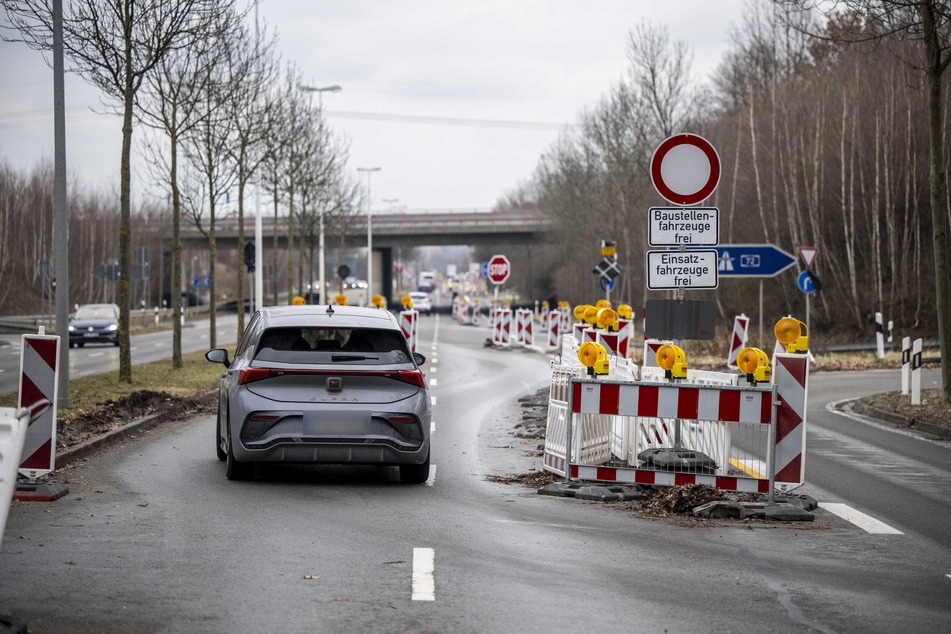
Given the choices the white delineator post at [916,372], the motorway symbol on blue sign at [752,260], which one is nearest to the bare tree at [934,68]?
the white delineator post at [916,372]

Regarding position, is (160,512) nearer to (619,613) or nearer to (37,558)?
(37,558)

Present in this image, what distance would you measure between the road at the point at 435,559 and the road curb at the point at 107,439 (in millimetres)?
238

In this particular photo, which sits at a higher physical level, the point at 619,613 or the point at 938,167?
the point at 938,167

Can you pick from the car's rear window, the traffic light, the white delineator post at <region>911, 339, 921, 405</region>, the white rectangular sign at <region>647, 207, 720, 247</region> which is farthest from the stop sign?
the white rectangular sign at <region>647, 207, 720, 247</region>

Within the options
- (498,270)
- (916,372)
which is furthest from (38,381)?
(498,270)

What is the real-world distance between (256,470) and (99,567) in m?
4.69

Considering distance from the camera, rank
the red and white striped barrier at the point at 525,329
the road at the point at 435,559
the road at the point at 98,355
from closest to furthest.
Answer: the road at the point at 435,559, the road at the point at 98,355, the red and white striped barrier at the point at 525,329

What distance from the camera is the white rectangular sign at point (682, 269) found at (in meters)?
10.8

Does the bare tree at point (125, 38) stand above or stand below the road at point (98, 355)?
above

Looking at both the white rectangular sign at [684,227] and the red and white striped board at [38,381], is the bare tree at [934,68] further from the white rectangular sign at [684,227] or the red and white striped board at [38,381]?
the red and white striped board at [38,381]

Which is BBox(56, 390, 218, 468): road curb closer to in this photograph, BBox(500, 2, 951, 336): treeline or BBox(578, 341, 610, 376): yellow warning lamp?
BBox(578, 341, 610, 376): yellow warning lamp

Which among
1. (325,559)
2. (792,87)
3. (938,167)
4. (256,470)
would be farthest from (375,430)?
(792,87)

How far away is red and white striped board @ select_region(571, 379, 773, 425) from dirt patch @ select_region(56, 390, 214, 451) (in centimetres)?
540

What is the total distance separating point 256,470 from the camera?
11.8 metres
